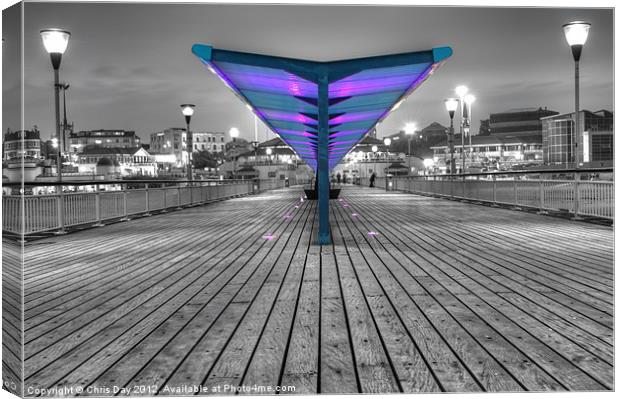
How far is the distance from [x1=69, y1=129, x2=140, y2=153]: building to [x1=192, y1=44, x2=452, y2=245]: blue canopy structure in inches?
6434

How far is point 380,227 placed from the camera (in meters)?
10.4

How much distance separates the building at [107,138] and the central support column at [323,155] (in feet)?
542

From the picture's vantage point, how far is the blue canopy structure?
22.0 feet

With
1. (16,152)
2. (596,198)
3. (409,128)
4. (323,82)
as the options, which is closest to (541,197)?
(596,198)

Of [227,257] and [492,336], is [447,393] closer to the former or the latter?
[492,336]

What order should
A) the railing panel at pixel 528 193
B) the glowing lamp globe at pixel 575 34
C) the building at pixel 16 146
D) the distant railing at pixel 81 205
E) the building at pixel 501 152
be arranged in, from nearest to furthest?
1. the building at pixel 16 146
2. the distant railing at pixel 81 205
3. the glowing lamp globe at pixel 575 34
4. the railing panel at pixel 528 193
5. the building at pixel 501 152

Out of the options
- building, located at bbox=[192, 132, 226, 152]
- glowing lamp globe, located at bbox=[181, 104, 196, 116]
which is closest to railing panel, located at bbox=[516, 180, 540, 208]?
glowing lamp globe, located at bbox=[181, 104, 196, 116]

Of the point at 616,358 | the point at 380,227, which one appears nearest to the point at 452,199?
the point at 380,227

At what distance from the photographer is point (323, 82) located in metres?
7.42

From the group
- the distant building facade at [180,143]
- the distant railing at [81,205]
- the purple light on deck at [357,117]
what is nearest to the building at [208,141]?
the distant building facade at [180,143]

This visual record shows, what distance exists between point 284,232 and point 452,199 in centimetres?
1251

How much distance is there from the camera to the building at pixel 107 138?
538 ft

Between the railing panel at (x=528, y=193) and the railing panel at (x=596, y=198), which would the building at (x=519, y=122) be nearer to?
the railing panel at (x=528, y=193)

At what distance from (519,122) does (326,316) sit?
132 meters
